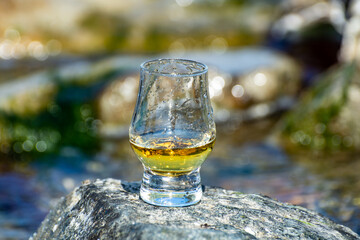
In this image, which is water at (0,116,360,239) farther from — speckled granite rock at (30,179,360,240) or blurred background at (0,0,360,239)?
speckled granite rock at (30,179,360,240)

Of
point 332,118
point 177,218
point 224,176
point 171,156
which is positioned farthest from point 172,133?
point 332,118

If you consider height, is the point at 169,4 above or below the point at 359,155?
above

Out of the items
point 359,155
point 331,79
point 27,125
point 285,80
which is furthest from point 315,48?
point 27,125

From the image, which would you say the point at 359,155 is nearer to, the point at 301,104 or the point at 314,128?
the point at 314,128

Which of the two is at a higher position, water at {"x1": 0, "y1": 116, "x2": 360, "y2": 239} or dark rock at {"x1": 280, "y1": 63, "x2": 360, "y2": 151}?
dark rock at {"x1": 280, "y1": 63, "x2": 360, "y2": 151}

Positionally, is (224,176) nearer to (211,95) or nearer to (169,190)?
(211,95)

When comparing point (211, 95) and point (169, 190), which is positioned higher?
point (211, 95)

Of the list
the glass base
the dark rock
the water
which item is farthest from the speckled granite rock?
the dark rock
